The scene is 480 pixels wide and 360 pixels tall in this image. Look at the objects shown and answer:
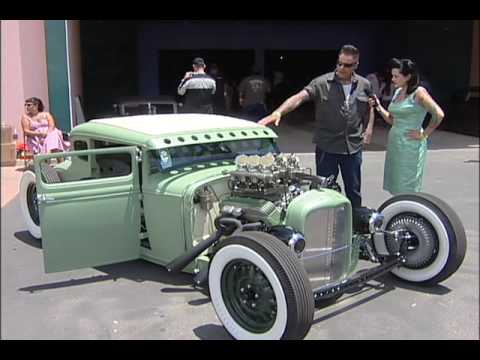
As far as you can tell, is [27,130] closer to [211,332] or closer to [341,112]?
[341,112]

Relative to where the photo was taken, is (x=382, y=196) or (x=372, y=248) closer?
(x=372, y=248)

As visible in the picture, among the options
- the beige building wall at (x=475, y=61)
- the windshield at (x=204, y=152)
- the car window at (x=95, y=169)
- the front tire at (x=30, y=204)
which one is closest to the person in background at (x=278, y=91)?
the beige building wall at (x=475, y=61)

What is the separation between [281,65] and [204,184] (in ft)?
59.3

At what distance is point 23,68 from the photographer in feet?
32.1

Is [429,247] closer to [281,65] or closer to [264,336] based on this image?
[264,336]

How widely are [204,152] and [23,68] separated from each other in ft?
22.8

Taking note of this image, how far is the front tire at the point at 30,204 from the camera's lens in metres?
5.14

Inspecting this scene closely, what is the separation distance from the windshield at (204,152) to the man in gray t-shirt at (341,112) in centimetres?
26

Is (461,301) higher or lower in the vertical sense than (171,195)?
lower

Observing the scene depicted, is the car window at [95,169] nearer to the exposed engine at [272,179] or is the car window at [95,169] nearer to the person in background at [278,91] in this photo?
the exposed engine at [272,179]

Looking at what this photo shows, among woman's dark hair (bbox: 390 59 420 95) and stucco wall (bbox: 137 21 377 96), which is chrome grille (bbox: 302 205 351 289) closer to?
woman's dark hair (bbox: 390 59 420 95)
